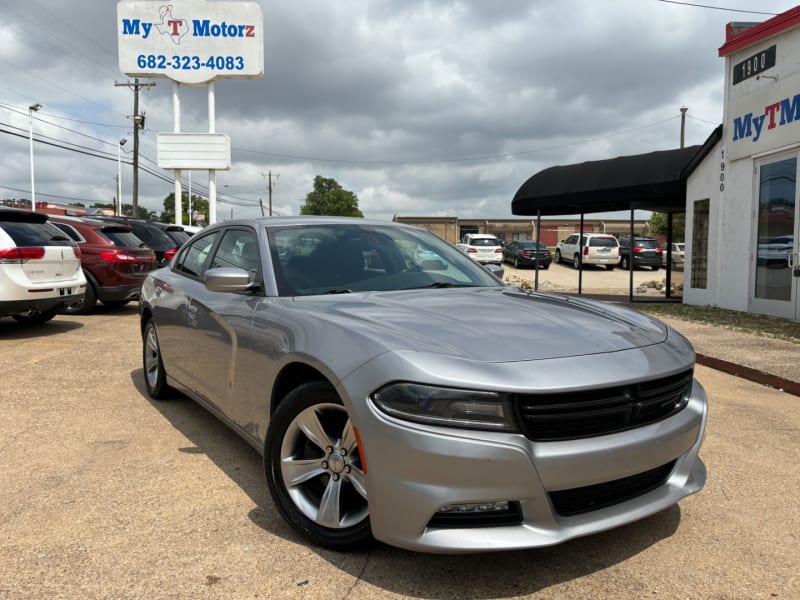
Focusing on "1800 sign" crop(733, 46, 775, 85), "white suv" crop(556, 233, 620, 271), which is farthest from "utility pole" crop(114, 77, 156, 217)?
"1800 sign" crop(733, 46, 775, 85)

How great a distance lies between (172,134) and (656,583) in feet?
79.9

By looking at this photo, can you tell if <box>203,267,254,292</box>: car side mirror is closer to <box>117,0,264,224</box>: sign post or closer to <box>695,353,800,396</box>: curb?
<box>695,353,800,396</box>: curb

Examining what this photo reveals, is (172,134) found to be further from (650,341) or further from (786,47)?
(650,341)

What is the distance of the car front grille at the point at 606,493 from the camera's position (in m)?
2.30

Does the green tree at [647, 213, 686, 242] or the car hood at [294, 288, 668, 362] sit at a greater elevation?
the green tree at [647, 213, 686, 242]

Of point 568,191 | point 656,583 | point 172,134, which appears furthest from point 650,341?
point 172,134

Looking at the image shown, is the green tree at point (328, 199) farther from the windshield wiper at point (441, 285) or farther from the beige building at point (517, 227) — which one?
the windshield wiper at point (441, 285)

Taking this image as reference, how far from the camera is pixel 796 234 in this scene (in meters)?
10.5

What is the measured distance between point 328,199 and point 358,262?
60810mm

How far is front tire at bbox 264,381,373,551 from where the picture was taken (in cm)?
253

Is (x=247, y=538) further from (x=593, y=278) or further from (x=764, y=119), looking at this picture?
(x=593, y=278)

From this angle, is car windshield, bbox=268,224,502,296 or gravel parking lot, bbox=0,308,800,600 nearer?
gravel parking lot, bbox=0,308,800,600

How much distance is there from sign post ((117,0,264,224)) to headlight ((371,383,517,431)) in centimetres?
2235

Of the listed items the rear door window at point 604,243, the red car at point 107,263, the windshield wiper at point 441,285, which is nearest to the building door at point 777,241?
the windshield wiper at point 441,285
